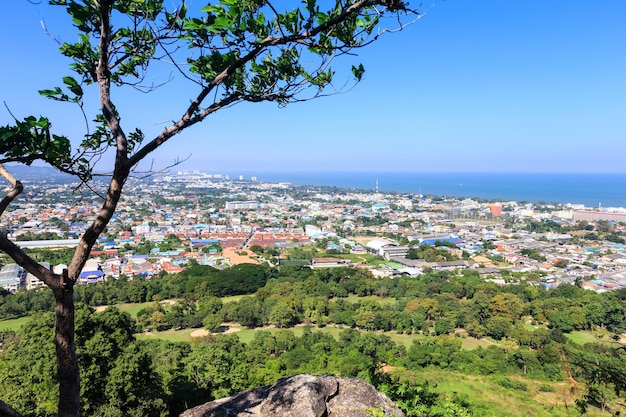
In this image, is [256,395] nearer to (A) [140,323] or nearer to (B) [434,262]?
(A) [140,323]

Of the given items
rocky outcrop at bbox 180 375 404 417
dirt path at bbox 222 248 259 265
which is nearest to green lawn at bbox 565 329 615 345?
rocky outcrop at bbox 180 375 404 417

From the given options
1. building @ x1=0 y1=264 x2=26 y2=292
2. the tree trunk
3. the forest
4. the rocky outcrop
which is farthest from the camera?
building @ x1=0 y1=264 x2=26 y2=292

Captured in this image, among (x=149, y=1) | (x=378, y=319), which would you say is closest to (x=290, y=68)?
(x=149, y=1)

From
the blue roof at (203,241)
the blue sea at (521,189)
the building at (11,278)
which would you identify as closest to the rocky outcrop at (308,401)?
the building at (11,278)

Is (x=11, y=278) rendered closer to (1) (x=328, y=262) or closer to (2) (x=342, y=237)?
(1) (x=328, y=262)

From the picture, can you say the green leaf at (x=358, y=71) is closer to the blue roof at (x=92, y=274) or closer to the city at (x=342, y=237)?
the city at (x=342, y=237)

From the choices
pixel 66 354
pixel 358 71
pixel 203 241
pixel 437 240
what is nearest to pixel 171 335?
pixel 66 354

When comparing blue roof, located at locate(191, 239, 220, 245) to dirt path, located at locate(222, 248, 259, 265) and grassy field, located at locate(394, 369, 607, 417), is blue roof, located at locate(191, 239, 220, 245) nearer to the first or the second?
dirt path, located at locate(222, 248, 259, 265)
